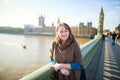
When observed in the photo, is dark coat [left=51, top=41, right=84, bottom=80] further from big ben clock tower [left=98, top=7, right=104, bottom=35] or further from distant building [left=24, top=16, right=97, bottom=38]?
distant building [left=24, top=16, right=97, bottom=38]

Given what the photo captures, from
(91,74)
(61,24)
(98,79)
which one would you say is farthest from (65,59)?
(91,74)

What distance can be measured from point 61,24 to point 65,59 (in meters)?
0.49

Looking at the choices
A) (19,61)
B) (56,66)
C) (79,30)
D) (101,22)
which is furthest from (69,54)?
(79,30)

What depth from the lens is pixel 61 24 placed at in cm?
245

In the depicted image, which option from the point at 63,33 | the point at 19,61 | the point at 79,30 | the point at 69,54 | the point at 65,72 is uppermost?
the point at 79,30

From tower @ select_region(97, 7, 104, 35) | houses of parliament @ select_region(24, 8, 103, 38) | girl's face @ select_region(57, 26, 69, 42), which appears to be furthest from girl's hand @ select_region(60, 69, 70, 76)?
houses of parliament @ select_region(24, 8, 103, 38)

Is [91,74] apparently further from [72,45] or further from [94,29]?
[94,29]

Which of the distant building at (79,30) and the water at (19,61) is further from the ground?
the distant building at (79,30)

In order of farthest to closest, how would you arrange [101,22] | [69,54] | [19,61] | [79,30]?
1. [79,30]
2. [101,22]
3. [19,61]
4. [69,54]

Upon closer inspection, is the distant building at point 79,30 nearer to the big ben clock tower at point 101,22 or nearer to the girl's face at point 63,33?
the big ben clock tower at point 101,22

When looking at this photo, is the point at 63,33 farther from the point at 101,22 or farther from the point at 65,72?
the point at 101,22

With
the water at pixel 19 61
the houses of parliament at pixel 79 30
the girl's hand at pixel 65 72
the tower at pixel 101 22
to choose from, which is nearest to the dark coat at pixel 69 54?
the girl's hand at pixel 65 72

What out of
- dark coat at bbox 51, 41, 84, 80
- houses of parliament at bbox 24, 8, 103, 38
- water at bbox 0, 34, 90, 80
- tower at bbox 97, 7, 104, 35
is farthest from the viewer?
houses of parliament at bbox 24, 8, 103, 38

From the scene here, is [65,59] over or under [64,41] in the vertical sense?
under
